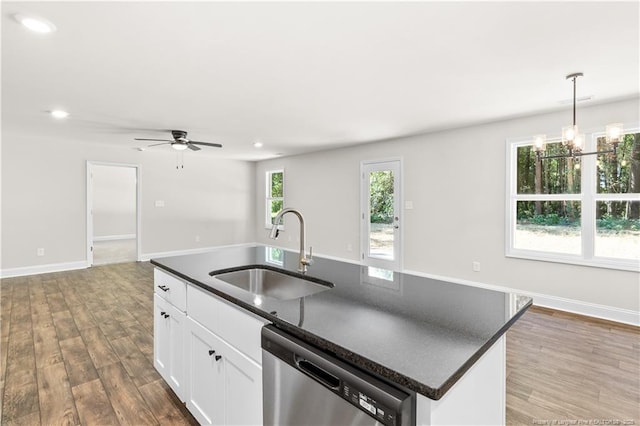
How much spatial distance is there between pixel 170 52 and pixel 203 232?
226 inches

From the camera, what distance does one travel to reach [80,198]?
5746 millimetres

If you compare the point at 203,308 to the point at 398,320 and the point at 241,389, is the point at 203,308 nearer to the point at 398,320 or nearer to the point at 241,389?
the point at 241,389

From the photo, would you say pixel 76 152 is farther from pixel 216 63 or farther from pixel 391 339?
pixel 391 339

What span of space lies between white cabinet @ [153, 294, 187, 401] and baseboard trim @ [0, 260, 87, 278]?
476 centimetres

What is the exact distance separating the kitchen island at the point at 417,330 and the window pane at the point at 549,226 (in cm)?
311

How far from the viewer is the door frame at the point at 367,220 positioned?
523cm

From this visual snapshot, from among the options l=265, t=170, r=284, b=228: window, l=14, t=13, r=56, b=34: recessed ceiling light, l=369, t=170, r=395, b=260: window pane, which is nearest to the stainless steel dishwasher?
l=14, t=13, r=56, b=34: recessed ceiling light

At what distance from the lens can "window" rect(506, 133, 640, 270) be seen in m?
3.38

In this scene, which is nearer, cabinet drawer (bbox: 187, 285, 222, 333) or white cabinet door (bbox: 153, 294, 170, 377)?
cabinet drawer (bbox: 187, 285, 222, 333)

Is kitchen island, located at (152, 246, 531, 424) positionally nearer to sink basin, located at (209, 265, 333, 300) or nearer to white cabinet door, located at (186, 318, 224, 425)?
sink basin, located at (209, 265, 333, 300)

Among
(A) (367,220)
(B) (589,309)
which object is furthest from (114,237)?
(B) (589,309)

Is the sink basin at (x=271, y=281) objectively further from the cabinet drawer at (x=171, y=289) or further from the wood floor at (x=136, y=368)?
the wood floor at (x=136, y=368)

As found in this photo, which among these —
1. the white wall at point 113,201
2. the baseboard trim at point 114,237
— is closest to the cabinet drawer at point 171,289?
the white wall at point 113,201

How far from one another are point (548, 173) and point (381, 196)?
7.89 ft
